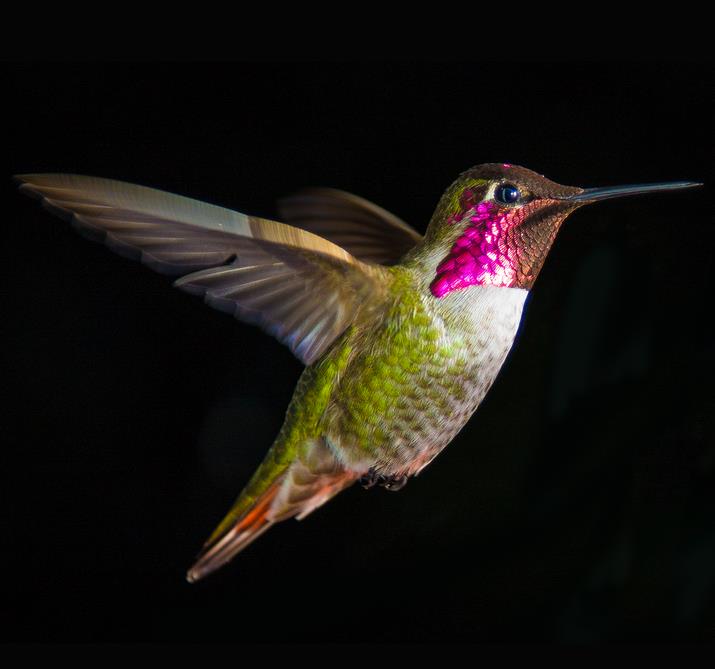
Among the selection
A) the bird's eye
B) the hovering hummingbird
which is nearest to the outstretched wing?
the hovering hummingbird

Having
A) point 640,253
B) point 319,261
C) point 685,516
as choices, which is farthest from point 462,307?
point 685,516

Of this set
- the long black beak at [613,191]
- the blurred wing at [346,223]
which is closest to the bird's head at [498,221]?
the long black beak at [613,191]

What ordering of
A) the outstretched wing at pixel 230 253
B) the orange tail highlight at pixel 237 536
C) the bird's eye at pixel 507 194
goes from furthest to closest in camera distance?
the orange tail highlight at pixel 237 536
the bird's eye at pixel 507 194
the outstretched wing at pixel 230 253

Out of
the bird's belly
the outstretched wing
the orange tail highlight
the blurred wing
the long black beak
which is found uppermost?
the blurred wing

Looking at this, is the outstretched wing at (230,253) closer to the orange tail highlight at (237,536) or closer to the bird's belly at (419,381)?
the bird's belly at (419,381)

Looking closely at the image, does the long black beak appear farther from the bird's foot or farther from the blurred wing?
the bird's foot

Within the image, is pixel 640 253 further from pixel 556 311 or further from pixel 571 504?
pixel 571 504

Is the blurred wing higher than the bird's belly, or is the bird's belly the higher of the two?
the blurred wing
